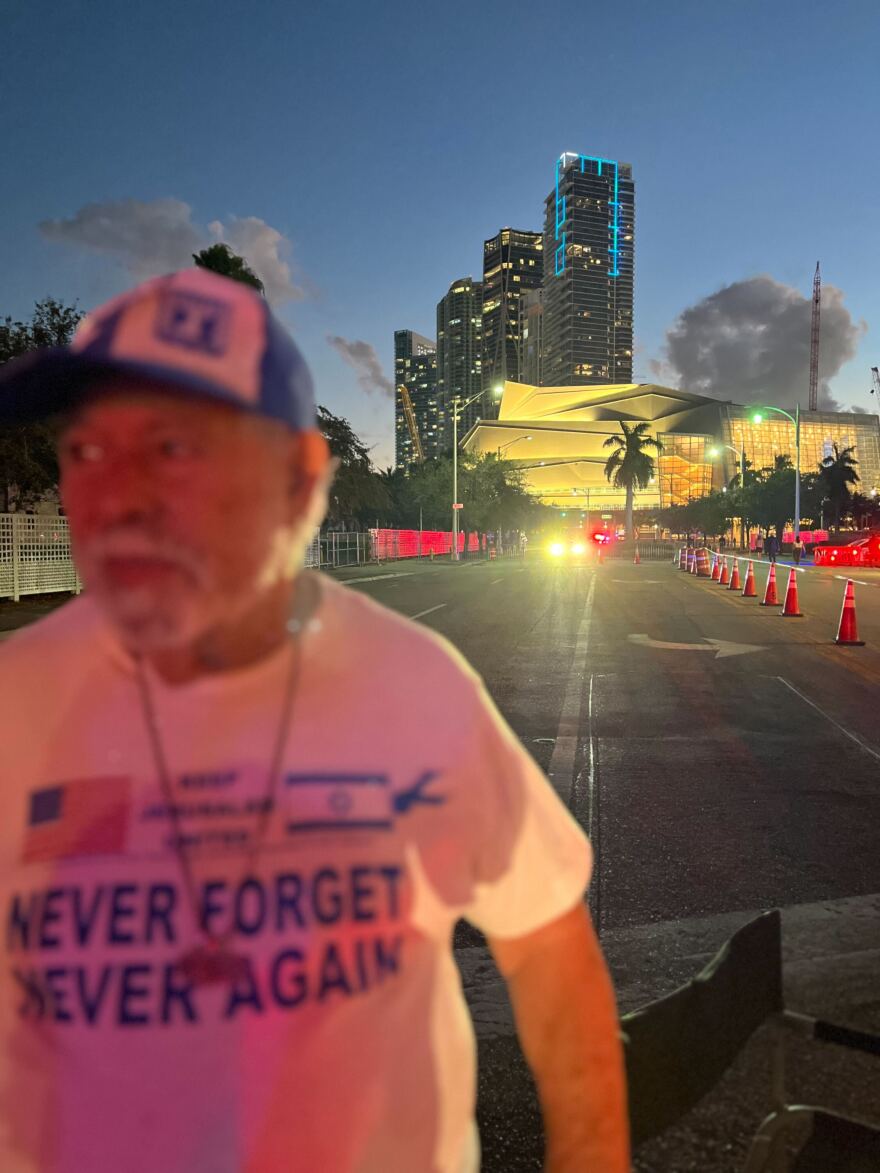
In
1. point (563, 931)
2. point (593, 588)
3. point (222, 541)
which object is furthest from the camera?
point (593, 588)

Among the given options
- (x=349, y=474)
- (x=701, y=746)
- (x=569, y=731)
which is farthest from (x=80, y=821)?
(x=349, y=474)

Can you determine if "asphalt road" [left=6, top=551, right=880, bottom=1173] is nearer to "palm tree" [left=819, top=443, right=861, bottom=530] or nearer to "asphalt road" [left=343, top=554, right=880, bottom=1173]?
"asphalt road" [left=343, top=554, right=880, bottom=1173]

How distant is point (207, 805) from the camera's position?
36.5 inches

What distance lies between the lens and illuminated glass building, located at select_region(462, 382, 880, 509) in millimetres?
156125

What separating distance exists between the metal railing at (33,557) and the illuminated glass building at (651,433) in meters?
137

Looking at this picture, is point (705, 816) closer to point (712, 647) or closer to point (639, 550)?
point (712, 647)

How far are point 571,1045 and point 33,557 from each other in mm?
22130

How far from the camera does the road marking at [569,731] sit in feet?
20.1

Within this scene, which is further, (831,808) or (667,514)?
(667,514)

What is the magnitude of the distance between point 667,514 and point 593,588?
126095mm

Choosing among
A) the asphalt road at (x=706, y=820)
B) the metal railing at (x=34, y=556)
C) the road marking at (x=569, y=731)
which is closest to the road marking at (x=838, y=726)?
the asphalt road at (x=706, y=820)

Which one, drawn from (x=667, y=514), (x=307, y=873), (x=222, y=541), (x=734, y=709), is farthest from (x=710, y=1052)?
(x=667, y=514)

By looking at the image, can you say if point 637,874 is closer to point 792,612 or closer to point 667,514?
point 792,612

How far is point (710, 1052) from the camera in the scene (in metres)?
1.55
